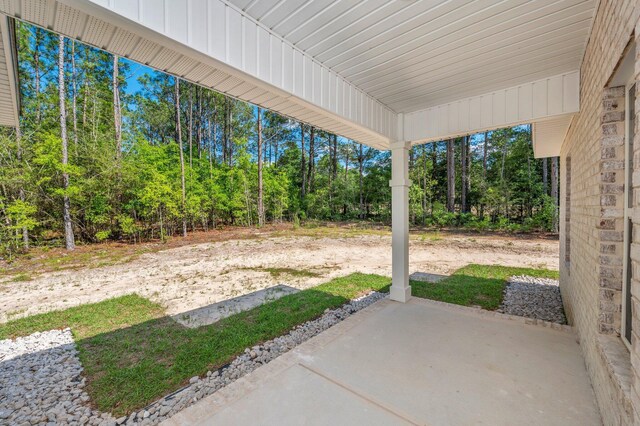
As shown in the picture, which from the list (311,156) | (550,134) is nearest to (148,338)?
(550,134)

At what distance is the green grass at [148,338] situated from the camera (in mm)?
2414

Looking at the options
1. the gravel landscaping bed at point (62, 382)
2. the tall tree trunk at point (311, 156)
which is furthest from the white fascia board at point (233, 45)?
the tall tree trunk at point (311, 156)

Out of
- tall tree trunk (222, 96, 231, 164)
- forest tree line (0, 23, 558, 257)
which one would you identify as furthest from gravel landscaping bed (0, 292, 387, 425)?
tall tree trunk (222, 96, 231, 164)

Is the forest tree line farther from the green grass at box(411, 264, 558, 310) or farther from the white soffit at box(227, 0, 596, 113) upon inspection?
the white soffit at box(227, 0, 596, 113)

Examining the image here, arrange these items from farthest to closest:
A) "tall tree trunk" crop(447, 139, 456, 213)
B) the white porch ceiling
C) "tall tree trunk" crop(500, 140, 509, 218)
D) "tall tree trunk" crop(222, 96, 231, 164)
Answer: "tall tree trunk" crop(222, 96, 231, 164), "tall tree trunk" crop(447, 139, 456, 213), "tall tree trunk" crop(500, 140, 509, 218), the white porch ceiling

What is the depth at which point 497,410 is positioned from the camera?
74.1 inches

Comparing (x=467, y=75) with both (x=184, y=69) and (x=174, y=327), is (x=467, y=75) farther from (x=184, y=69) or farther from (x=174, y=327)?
(x=174, y=327)

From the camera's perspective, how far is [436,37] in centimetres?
219

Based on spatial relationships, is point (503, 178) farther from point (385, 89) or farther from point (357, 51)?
point (357, 51)

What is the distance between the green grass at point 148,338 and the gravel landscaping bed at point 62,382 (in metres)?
0.10

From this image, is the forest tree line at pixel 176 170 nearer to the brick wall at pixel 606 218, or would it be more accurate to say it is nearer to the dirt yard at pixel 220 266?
the dirt yard at pixel 220 266

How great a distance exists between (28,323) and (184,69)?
4.19 m

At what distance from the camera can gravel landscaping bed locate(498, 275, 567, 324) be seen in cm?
383

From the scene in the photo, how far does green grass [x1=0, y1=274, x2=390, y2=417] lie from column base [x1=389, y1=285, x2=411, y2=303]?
0.84m
